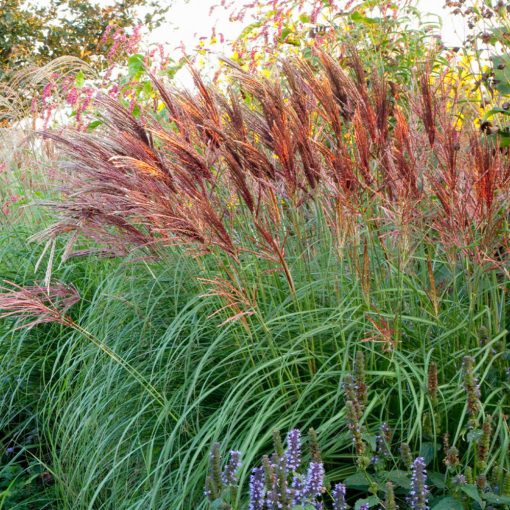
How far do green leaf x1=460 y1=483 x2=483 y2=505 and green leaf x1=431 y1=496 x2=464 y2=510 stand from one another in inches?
2.0

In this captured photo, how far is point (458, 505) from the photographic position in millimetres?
2279

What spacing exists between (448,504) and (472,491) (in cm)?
12

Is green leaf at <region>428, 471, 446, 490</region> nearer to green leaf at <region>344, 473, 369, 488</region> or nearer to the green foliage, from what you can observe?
green leaf at <region>344, 473, 369, 488</region>

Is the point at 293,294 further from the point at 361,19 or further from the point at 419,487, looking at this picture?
the point at 361,19

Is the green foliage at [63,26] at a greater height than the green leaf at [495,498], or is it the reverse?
the green foliage at [63,26]

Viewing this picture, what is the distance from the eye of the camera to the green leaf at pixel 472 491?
2.16m

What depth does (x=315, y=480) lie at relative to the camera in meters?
2.24

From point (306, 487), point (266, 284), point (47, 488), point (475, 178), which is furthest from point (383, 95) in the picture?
point (47, 488)

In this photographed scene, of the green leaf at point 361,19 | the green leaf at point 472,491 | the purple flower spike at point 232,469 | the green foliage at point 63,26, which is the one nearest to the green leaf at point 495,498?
the green leaf at point 472,491

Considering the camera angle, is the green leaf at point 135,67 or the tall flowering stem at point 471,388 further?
the green leaf at point 135,67

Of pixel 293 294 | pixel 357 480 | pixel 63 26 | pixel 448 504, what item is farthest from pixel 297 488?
pixel 63 26

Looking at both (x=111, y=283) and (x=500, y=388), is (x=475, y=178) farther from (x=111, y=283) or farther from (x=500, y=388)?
(x=111, y=283)

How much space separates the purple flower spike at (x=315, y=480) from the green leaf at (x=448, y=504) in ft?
1.10

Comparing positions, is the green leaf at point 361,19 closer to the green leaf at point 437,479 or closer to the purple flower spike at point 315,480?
the green leaf at point 437,479
